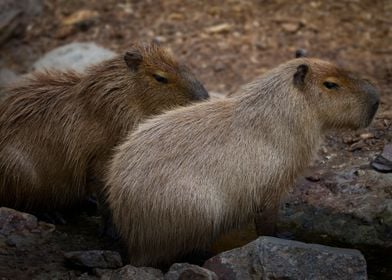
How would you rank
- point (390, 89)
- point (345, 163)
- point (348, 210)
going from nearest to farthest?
point (348, 210) → point (345, 163) → point (390, 89)

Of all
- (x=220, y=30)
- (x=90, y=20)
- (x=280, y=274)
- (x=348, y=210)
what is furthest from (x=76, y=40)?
(x=280, y=274)

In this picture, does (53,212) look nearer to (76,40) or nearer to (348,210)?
(348,210)

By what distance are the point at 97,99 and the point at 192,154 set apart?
3.51 ft

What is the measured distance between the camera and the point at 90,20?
30.8ft

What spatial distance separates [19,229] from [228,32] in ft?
13.9

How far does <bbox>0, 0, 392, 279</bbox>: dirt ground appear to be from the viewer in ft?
27.4

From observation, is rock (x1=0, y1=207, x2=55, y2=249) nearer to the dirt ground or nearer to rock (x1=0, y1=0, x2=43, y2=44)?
the dirt ground

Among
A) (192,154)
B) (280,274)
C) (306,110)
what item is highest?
(306,110)

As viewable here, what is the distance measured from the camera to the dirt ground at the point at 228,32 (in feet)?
27.4

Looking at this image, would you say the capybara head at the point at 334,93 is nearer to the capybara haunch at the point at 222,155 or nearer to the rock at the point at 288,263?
the capybara haunch at the point at 222,155

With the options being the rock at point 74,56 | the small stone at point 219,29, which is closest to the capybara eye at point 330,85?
the rock at point 74,56

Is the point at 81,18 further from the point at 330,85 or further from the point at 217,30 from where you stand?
the point at 330,85

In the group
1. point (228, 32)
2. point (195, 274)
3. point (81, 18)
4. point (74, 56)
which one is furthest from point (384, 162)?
point (81, 18)

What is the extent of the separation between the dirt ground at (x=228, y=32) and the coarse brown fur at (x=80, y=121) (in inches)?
84.6
